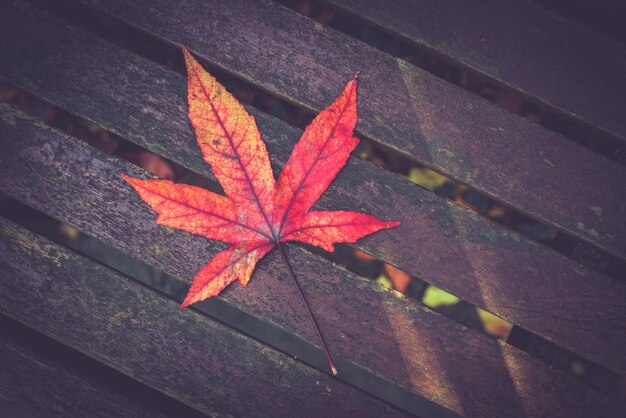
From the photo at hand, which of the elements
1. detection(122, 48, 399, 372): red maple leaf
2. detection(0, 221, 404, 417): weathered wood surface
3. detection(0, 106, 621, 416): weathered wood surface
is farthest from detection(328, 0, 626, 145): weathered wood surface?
detection(0, 221, 404, 417): weathered wood surface

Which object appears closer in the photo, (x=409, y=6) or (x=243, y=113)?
(x=243, y=113)

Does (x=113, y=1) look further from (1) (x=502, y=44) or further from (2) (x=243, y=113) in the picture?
(1) (x=502, y=44)

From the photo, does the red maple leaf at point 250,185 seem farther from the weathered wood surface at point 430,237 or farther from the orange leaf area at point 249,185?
the weathered wood surface at point 430,237

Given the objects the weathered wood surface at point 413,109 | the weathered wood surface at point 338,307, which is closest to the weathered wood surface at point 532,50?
the weathered wood surface at point 413,109

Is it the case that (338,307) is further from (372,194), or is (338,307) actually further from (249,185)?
(249,185)

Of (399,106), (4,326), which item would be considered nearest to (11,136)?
(4,326)
